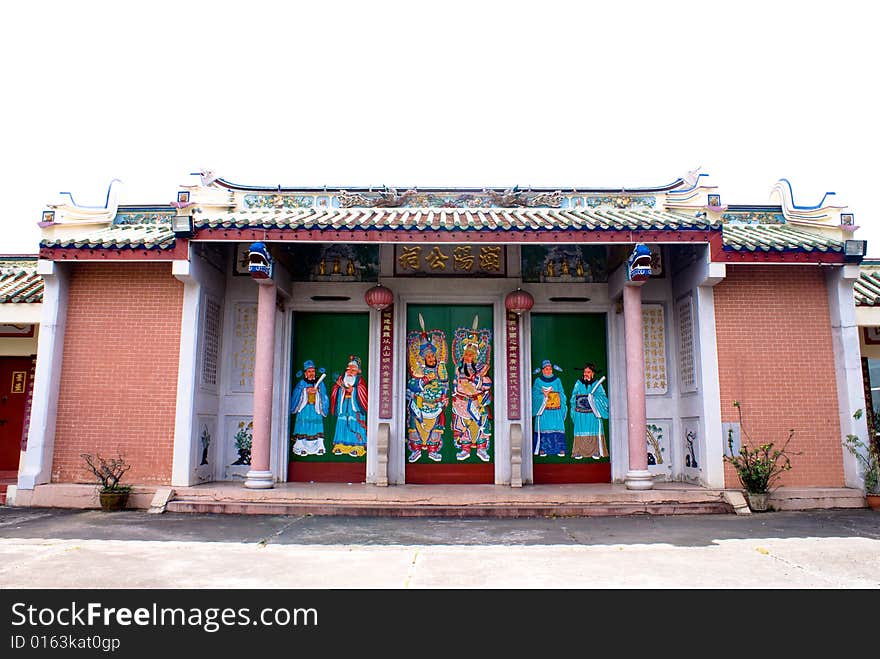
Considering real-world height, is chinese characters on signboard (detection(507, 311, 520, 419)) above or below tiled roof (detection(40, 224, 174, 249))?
below

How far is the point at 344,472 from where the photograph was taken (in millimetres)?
9344

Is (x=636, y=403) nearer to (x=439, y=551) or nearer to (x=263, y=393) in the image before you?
(x=439, y=551)

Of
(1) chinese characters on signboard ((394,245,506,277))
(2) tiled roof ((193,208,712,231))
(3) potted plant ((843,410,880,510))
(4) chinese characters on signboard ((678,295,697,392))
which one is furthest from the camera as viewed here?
(1) chinese characters on signboard ((394,245,506,277))

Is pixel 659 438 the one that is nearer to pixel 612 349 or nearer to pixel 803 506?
pixel 612 349

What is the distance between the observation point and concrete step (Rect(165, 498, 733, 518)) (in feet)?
24.1

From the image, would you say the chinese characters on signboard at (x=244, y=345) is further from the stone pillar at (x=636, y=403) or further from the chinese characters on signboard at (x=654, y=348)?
the chinese characters on signboard at (x=654, y=348)

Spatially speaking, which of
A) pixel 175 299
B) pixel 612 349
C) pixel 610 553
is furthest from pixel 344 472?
pixel 610 553

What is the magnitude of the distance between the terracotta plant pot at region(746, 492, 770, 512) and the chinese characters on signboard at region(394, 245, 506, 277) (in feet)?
14.6

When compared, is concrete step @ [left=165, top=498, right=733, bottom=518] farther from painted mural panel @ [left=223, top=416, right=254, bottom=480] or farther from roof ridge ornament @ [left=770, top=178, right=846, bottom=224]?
roof ridge ornament @ [left=770, top=178, right=846, bottom=224]

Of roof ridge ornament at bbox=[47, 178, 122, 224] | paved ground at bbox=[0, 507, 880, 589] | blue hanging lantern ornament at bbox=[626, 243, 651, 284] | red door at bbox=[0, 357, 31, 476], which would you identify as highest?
roof ridge ornament at bbox=[47, 178, 122, 224]

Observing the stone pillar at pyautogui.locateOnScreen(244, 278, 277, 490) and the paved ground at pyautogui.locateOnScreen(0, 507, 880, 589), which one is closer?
the paved ground at pyautogui.locateOnScreen(0, 507, 880, 589)

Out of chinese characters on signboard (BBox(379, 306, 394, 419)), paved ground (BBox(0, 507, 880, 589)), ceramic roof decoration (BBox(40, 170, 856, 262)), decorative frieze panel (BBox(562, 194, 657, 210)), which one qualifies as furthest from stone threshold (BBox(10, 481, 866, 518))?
decorative frieze panel (BBox(562, 194, 657, 210))

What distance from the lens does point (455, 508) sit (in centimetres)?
739
